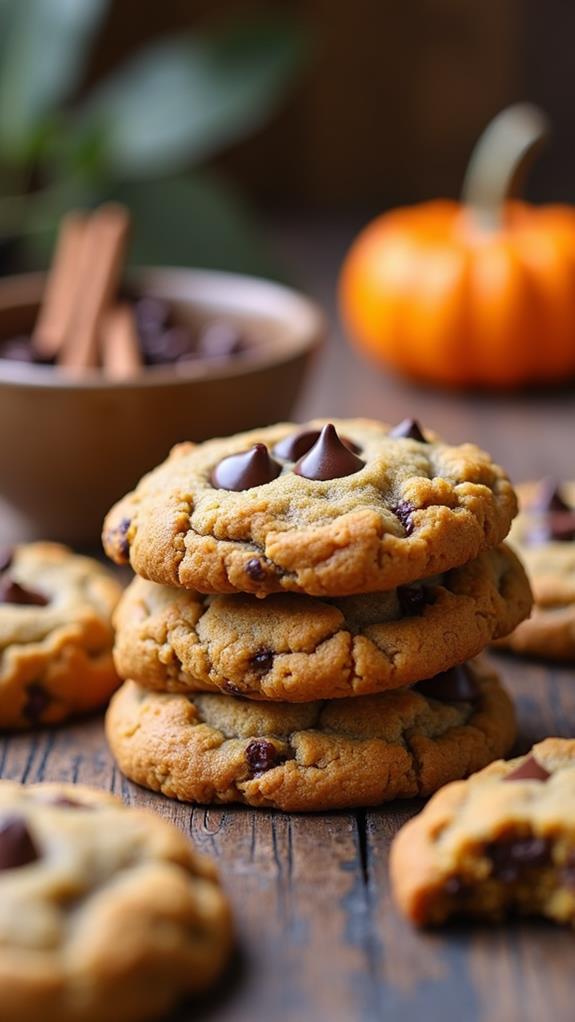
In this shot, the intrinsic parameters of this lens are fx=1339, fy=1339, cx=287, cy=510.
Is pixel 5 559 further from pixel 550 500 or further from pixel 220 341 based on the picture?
pixel 550 500

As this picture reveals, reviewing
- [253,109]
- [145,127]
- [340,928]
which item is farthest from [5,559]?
[253,109]

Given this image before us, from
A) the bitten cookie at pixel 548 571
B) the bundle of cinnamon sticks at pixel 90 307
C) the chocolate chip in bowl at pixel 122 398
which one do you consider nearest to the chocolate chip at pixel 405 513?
the bitten cookie at pixel 548 571

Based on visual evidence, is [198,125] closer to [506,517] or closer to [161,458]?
[161,458]

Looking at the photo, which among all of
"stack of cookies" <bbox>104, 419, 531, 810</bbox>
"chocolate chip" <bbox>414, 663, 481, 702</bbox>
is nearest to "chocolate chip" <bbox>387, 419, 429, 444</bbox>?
"stack of cookies" <bbox>104, 419, 531, 810</bbox>

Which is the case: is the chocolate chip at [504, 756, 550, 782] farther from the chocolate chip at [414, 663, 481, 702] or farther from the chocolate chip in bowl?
the chocolate chip in bowl

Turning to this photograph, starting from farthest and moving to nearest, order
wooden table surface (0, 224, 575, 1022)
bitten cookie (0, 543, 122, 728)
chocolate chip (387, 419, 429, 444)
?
bitten cookie (0, 543, 122, 728)
chocolate chip (387, 419, 429, 444)
wooden table surface (0, 224, 575, 1022)

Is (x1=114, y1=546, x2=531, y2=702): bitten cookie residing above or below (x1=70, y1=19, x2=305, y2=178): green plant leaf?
below

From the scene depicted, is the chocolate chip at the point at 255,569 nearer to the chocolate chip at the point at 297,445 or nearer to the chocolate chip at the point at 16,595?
the chocolate chip at the point at 297,445
